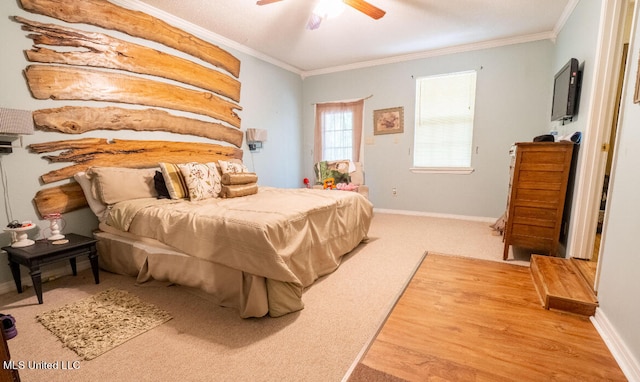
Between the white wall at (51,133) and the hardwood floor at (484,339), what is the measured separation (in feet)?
9.43

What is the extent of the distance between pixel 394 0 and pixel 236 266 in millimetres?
2972

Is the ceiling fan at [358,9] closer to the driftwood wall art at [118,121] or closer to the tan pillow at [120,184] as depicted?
the driftwood wall art at [118,121]

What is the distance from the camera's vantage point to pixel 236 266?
1872 millimetres

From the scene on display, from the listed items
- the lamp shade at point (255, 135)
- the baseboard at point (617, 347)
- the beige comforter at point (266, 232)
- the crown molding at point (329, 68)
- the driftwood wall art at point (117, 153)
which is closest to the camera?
the baseboard at point (617, 347)

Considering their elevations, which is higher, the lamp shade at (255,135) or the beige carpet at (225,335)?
the lamp shade at (255,135)

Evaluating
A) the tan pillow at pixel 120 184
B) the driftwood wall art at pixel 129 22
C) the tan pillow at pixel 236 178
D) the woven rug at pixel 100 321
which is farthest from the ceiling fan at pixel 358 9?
the woven rug at pixel 100 321

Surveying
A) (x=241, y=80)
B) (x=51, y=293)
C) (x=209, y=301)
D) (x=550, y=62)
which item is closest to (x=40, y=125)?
(x=51, y=293)

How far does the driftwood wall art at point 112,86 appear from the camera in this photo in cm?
244

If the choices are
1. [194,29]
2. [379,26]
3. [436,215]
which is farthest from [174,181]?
[436,215]

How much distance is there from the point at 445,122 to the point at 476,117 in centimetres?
43

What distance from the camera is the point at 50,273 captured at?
2504mm

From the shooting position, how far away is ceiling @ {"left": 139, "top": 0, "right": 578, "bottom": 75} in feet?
9.99

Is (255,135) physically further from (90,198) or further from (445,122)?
(445,122)

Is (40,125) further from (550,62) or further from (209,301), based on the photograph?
(550,62)
